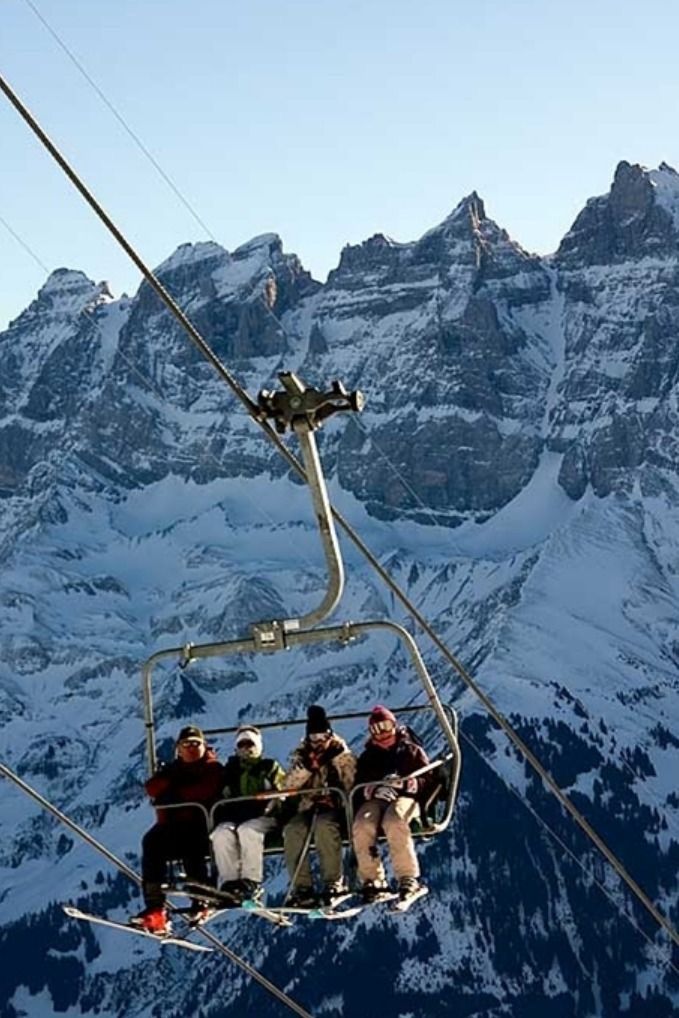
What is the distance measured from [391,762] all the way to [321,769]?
610 millimetres

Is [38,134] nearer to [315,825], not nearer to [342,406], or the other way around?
[342,406]

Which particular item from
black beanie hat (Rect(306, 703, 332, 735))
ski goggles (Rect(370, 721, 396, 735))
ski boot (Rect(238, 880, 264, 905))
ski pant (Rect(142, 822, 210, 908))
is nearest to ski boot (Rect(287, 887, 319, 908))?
ski boot (Rect(238, 880, 264, 905))

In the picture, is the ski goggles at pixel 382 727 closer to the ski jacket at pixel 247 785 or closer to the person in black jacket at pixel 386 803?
the person in black jacket at pixel 386 803

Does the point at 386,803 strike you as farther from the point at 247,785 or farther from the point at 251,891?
the point at 251,891

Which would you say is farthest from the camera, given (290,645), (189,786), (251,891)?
(189,786)

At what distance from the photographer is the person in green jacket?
67.6ft

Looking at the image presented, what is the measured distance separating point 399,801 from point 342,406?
13.8 ft

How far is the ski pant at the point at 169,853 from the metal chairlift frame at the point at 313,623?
632 mm

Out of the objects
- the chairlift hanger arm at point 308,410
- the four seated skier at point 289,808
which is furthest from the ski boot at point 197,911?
the chairlift hanger arm at point 308,410

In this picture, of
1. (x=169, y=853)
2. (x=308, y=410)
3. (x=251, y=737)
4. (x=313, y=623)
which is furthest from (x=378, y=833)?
(x=308, y=410)

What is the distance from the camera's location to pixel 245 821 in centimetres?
2092

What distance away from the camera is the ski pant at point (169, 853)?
68.8ft

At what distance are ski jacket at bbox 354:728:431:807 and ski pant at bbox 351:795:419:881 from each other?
0.21m

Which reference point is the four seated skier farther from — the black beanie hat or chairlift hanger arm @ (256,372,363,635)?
chairlift hanger arm @ (256,372,363,635)
